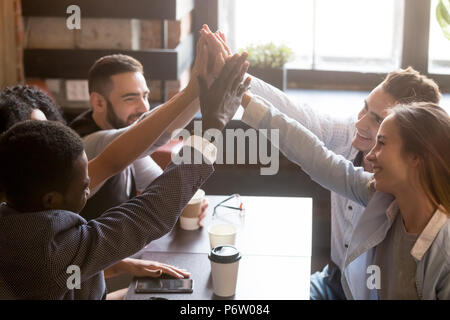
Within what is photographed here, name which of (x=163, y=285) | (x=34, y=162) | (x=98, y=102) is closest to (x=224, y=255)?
(x=163, y=285)

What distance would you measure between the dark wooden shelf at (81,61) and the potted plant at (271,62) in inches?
17.4

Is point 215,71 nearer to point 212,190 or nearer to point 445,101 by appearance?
point 212,190

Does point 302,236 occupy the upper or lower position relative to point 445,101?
lower

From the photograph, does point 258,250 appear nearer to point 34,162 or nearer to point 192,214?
point 192,214

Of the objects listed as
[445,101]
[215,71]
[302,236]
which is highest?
[215,71]

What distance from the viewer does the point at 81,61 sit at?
324cm

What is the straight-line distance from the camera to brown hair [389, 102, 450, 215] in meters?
1.54

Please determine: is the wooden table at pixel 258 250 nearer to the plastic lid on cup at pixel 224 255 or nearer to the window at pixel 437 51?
the plastic lid on cup at pixel 224 255

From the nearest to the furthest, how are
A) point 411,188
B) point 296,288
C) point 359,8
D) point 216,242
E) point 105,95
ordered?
point 411,188, point 296,288, point 216,242, point 105,95, point 359,8

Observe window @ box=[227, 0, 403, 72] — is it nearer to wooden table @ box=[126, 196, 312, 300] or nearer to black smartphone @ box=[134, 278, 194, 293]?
wooden table @ box=[126, 196, 312, 300]

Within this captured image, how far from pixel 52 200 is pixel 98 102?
1.23 metres

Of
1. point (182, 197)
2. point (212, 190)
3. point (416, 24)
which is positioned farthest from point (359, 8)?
point (182, 197)

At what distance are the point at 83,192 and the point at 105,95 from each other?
118cm

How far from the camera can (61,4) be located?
317 cm
